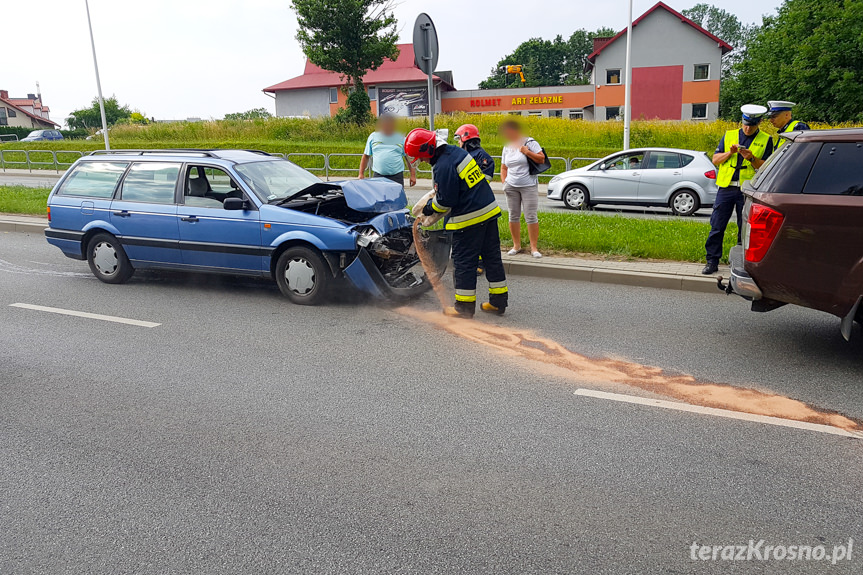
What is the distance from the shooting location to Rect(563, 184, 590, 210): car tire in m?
15.8

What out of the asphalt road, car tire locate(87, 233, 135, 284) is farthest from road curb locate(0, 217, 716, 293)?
car tire locate(87, 233, 135, 284)

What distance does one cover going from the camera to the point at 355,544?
2.92 meters

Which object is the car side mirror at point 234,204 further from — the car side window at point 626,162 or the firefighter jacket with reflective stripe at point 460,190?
the car side window at point 626,162

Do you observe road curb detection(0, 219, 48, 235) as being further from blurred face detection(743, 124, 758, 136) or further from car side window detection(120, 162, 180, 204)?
blurred face detection(743, 124, 758, 136)

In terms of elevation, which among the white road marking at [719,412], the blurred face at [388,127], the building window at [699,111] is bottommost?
the white road marking at [719,412]

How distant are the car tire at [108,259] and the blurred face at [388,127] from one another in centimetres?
366

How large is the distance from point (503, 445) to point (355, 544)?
1.19 meters

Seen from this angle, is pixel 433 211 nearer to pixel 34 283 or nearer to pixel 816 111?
pixel 34 283

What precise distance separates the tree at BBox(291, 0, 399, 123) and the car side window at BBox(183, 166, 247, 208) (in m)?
24.8

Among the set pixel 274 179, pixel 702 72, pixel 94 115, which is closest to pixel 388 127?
pixel 274 179

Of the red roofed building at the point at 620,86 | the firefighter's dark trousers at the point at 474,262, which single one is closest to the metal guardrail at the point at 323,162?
the firefighter's dark trousers at the point at 474,262

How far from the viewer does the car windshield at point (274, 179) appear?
24.2ft

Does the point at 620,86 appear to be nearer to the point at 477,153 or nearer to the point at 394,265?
the point at 477,153

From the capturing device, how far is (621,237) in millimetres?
9328
